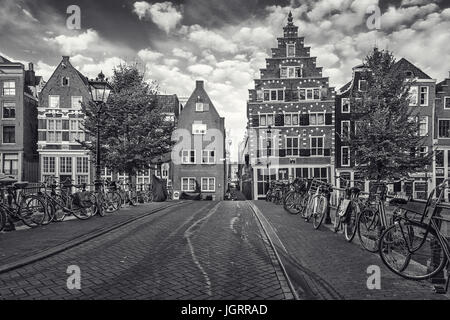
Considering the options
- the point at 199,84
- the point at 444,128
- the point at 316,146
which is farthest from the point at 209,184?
the point at 444,128

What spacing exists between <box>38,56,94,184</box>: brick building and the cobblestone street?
96.4 ft

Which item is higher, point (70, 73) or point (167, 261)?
point (70, 73)

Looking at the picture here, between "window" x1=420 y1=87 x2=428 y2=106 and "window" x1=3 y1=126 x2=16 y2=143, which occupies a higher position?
"window" x1=420 y1=87 x2=428 y2=106

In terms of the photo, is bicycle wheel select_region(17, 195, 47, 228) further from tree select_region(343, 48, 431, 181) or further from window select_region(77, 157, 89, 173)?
window select_region(77, 157, 89, 173)

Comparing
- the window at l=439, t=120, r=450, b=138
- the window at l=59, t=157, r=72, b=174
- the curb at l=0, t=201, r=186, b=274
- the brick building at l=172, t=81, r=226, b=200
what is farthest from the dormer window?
the window at l=439, t=120, r=450, b=138

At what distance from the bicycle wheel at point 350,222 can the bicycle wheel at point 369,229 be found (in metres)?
0.43

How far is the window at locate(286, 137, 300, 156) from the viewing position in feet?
113

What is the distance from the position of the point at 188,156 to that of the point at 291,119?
11984mm

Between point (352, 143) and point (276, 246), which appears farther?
point (352, 143)

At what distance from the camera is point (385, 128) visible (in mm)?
21969

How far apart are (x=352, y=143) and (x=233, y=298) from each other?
21.9m

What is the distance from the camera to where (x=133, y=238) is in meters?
7.32
